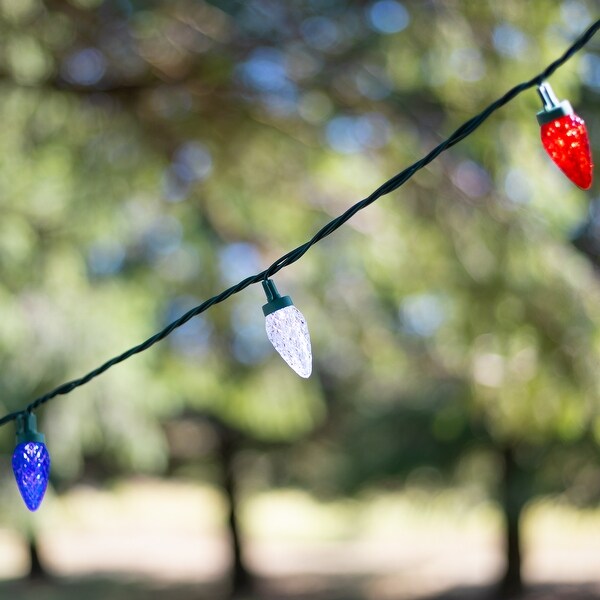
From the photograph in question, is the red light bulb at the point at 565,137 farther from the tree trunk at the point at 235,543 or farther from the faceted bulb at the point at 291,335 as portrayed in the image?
the tree trunk at the point at 235,543

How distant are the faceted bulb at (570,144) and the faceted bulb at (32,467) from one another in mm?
1210

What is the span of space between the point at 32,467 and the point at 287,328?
2.40ft

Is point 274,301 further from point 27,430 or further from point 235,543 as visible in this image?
point 235,543

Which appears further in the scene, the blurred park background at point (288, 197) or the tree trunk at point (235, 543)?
the tree trunk at point (235, 543)

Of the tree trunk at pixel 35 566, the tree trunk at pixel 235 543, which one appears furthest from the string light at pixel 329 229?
the tree trunk at pixel 35 566

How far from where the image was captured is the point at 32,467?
191cm

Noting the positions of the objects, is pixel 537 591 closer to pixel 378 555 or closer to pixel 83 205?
pixel 378 555

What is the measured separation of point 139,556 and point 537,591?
759 centimetres

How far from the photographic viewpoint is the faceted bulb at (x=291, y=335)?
1546 millimetres

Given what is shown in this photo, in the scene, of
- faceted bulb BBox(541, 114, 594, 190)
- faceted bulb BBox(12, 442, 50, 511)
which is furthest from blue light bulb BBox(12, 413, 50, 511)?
faceted bulb BBox(541, 114, 594, 190)

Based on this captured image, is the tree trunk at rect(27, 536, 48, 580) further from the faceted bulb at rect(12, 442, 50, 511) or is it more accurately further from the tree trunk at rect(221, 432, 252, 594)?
the faceted bulb at rect(12, 442, 50, 511)

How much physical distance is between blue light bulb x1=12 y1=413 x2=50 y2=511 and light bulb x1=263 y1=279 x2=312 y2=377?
2.15 feet

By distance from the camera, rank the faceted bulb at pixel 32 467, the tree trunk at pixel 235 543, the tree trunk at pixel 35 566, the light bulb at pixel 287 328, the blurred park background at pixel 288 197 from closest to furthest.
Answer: the light bulb at pixel 287 328 < the faceted bulb at pixel 32 467 < the blurred park background at pixel 288 197 < the tree trunk at pixel 235 543 < the tree trunk at pixel 35 566

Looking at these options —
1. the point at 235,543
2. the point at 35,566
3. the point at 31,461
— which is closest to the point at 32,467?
the point at 31,461
